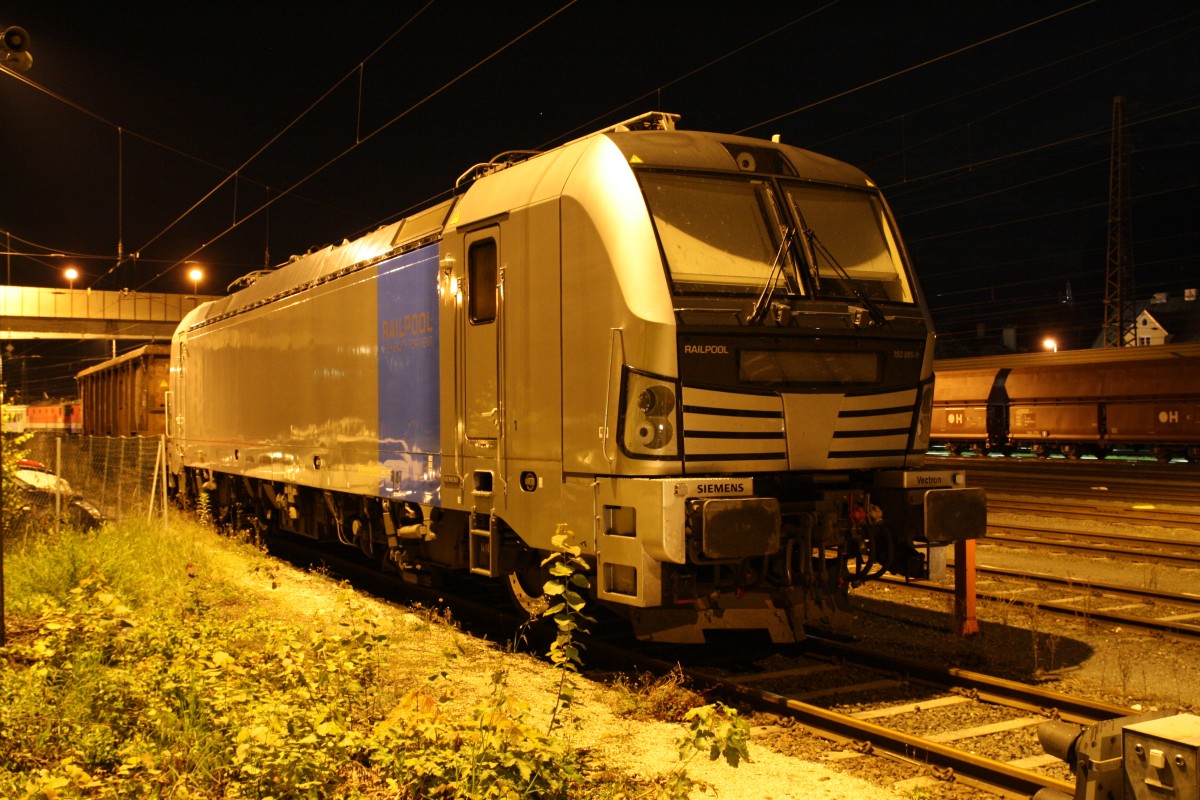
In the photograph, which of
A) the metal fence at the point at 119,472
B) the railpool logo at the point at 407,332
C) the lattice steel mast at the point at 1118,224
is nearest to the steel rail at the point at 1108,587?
the railpool logo at the point at 407,332

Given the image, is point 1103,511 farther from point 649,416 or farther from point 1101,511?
point 649,416

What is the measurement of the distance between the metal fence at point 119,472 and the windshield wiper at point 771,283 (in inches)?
444

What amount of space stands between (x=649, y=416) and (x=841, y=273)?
6.05 feet

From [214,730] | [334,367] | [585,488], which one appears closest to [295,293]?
[334,367]

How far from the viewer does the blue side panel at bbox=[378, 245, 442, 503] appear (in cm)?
882

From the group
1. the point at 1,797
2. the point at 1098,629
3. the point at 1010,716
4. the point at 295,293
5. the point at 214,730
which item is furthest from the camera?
the point at 295,293

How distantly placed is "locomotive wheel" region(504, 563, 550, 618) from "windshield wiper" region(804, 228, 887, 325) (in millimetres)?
3007

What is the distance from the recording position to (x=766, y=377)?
22.0 feet

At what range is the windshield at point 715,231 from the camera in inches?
261

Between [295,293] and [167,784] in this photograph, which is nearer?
[167,784]

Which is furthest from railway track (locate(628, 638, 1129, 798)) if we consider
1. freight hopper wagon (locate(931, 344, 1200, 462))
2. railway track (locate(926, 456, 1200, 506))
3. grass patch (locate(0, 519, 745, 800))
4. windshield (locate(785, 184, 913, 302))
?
freight hopper wagon (locate(931, 344, 1200, 462))

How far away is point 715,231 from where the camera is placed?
6.93 m

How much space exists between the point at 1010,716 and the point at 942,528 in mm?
1345

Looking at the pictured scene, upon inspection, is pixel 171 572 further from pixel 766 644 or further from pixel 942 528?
pixel 942 528
